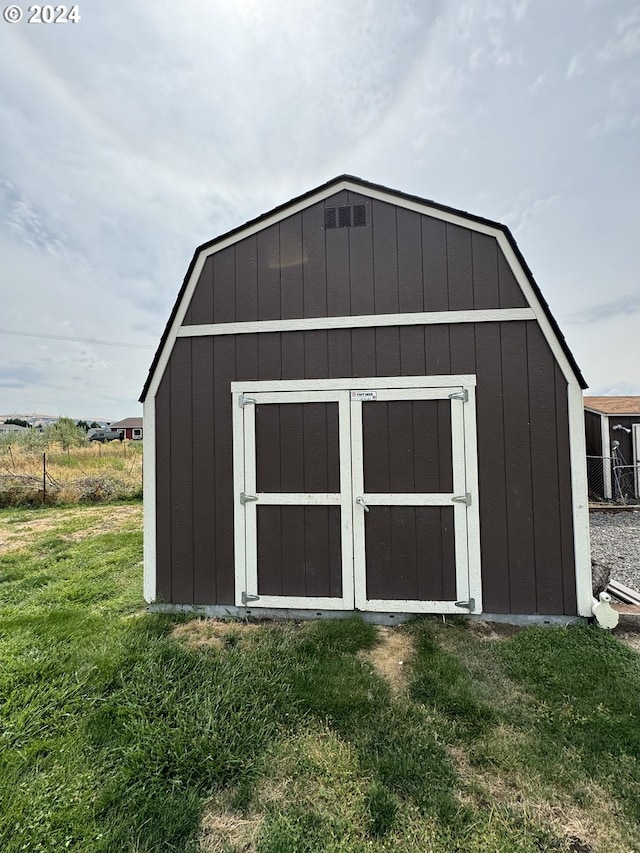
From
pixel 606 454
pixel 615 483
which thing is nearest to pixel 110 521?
pixel 615 483

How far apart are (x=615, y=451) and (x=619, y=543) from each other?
4468mm

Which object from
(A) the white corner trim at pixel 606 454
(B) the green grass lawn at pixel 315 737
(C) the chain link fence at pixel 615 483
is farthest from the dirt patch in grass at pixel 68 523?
(A) the white corner trim at pixel 606 454

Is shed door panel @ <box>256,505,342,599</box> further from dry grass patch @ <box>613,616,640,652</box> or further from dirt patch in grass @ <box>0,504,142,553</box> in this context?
dirt patch in grass @ <box>0,504,142,553</box>

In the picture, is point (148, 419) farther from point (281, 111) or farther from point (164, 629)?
point (281, 111)

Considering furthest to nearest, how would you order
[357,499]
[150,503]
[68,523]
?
[68,523] → [150,503] → [357,499]

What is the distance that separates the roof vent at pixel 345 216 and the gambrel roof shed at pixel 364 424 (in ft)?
0.04

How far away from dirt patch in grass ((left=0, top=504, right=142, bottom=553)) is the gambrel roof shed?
394cm

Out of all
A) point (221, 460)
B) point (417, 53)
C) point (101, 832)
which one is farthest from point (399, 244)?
point (101, 832)

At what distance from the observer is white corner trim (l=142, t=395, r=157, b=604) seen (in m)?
3.18

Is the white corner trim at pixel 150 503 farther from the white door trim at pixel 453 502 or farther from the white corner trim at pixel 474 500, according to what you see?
the white corner trim at pixel 474 500

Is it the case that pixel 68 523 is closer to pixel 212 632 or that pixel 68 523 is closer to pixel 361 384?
pixel 212 632

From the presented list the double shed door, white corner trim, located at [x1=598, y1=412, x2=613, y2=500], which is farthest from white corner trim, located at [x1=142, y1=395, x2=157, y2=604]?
white corner trim, located at [x1=598, y1=412, x2=613, y2=500]

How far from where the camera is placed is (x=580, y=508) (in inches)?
109

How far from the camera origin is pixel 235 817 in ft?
4.67
